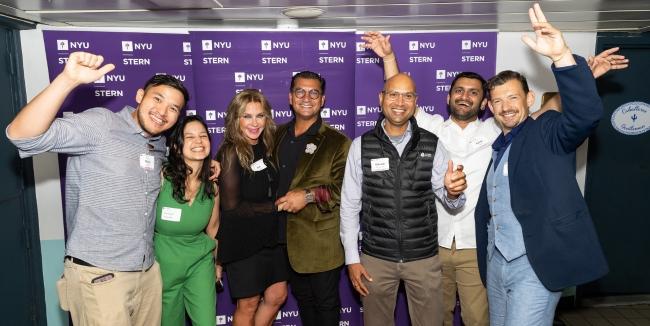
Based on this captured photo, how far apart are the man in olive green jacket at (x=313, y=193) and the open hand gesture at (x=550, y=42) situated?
1.31m

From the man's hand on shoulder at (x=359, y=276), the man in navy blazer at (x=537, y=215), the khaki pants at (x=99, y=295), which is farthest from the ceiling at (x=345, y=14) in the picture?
the man's hand on shoulder at (x=359, y=276)

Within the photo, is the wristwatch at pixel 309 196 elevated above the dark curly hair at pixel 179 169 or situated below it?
below

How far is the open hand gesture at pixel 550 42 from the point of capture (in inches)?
72.6

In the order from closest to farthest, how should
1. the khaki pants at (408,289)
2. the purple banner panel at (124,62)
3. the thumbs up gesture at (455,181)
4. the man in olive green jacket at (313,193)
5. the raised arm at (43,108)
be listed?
the raised arm at (43,108), the thumbs up gesture at (455,181), the khaki pants at (408,289), the man in olive green jacket at (313,193), the purple banner panel at (124,62)

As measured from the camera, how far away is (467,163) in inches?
112

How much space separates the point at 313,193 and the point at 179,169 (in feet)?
2.61

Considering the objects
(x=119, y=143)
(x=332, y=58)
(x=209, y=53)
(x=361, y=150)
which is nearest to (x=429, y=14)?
(x=332, y=58)

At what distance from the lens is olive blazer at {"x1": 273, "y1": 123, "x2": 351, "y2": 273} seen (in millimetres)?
2793

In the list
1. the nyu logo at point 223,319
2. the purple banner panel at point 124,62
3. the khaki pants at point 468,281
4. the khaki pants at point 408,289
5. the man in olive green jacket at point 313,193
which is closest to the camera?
the khaki pants at point 408,289

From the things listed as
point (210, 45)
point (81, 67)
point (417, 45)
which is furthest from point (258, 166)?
point (417, 45)

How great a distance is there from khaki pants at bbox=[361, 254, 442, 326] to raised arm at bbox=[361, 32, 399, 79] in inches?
50.1

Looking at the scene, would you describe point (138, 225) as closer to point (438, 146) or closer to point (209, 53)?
point (209, 53)

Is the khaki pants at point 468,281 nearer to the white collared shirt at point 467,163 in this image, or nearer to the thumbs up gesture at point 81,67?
the white collared shirt at point 467,163

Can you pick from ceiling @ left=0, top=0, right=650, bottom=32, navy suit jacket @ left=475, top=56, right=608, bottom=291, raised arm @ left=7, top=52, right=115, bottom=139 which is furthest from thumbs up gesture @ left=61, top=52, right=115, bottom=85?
navy suit jacket @ left=475, top=56, right=608, bottom=291
